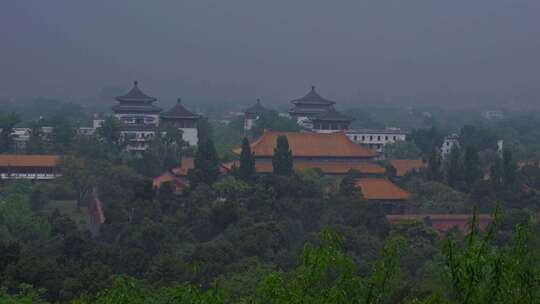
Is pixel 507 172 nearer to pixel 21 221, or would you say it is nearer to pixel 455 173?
pixel 455 173

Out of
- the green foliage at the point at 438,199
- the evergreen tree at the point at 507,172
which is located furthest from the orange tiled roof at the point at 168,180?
the evergreen tree at the point at 507,172

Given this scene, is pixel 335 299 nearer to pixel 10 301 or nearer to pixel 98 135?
pixel 10 301

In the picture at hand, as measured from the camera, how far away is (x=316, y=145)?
28016 mm

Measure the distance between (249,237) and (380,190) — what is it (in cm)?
764

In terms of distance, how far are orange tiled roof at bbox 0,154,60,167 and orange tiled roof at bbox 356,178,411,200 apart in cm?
976

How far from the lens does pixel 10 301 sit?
31.9 feet

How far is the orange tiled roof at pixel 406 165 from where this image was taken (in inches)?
1141

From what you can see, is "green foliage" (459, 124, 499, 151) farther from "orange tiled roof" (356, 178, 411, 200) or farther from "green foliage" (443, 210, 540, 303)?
"green foliage" (443, 210, 540, 303)

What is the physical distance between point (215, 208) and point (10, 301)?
366 inches

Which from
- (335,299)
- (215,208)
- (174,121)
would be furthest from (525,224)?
(174,121)

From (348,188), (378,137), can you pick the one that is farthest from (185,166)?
(378,137)

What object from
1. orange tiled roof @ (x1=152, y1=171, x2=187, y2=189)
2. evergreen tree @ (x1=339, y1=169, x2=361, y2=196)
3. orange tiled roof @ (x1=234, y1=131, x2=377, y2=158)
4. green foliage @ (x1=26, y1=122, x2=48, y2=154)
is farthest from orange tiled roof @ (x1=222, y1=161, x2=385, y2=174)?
green foliage @ (x1=26, y1=122, x2=48, y2=154)

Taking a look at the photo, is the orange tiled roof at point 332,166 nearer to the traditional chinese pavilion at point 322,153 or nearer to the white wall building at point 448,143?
the traditional chinese pavilion at point 322,153

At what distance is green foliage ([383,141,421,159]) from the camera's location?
34.0 m
